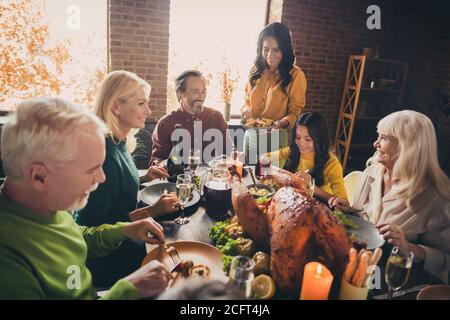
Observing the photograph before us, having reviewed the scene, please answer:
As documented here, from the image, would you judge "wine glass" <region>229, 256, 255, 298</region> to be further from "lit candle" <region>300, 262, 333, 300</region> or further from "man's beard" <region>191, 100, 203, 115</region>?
"man's beard" <region>191, 100, 203, 115</region>

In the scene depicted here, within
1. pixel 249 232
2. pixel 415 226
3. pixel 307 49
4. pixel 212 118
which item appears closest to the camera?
pixel 249 232

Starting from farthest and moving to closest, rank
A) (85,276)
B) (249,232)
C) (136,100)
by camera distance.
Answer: (136,100)
(249,232)
(85,276)

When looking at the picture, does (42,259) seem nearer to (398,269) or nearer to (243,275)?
(243,275)

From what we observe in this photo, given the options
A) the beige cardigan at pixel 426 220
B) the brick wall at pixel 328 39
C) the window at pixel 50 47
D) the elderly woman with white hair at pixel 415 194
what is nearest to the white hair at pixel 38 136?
the elderly woman with white hair at pixel 415 194

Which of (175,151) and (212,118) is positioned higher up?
(212,118)

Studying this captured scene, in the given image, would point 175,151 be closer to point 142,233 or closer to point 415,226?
point 142,233

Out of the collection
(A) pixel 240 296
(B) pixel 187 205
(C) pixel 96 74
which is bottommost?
(B) pixel 187 205

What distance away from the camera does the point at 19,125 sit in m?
0.90

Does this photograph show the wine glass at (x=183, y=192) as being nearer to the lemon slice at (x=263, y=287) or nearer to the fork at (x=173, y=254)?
the fork at (x=173, y=254)

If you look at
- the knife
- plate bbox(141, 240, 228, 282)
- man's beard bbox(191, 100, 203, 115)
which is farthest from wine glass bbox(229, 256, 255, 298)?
man's beard bbox(191, 100, 203, 115)

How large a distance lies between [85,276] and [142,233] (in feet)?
0.83

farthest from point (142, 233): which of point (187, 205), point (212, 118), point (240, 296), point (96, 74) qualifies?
point (96, 74)

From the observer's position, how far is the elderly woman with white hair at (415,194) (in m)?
1.33

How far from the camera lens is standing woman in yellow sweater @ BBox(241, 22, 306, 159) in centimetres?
307
